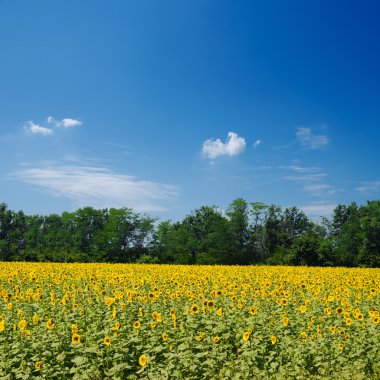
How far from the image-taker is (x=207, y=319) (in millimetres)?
9438

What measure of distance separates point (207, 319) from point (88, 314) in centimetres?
296

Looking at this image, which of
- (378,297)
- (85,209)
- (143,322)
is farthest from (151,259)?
(143,322)

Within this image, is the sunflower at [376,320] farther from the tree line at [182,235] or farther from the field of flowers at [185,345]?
the tree line at [182,235]

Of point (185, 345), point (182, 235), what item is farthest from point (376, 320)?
point (182, 235)

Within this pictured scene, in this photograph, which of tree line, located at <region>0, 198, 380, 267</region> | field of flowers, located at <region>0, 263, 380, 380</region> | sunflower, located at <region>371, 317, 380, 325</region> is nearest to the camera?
field of flowers, located at <region>0, 263, 380, 380</region>

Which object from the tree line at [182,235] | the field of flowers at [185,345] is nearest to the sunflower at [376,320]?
the field of flowers at [185,345]

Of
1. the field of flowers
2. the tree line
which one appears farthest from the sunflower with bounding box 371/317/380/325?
the tree line

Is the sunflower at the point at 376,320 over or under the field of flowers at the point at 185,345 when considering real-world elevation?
over

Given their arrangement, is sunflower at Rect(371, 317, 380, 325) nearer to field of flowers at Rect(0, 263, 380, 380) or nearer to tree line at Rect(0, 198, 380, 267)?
field of flowers at Rect(0, 263, 380, 380)

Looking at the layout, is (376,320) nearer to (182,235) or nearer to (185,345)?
(185,345)

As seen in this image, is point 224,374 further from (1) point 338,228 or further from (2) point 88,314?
(1) point 338,228

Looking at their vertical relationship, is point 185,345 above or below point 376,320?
below

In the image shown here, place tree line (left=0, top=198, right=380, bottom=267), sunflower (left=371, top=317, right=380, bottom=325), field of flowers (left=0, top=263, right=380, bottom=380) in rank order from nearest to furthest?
field of flowers (left=0, top=263, right=380, bottom=380), sunflower (left=371, top=317, right=380, bottom=325), tree line (left=0, top=198, right=380, bottom=267)

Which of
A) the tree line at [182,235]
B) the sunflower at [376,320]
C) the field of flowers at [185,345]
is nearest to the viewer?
the field of flowers at [185,345]
